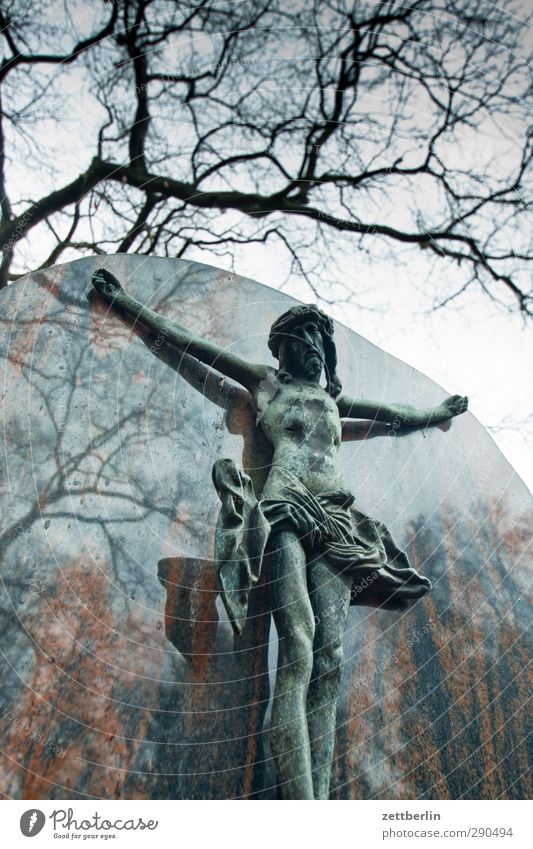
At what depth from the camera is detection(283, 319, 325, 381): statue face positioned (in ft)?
15.3

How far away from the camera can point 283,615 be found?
3.39 m

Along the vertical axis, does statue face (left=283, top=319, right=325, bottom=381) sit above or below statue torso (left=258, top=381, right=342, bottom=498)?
above

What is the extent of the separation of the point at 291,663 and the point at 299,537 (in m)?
0.68

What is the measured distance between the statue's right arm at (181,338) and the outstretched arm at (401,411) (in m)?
0.69

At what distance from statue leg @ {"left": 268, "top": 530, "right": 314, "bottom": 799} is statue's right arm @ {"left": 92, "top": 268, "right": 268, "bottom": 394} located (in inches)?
58.8

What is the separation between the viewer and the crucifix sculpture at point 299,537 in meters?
3.14

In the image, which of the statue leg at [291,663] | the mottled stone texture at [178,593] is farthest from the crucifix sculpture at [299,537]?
the mottled stone texture at [178,593]

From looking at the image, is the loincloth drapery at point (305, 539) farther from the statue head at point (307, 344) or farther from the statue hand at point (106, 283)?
the statue hand at point (106, 283)
